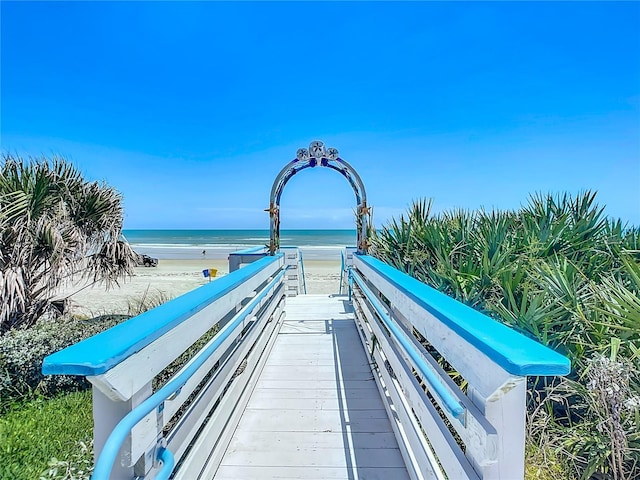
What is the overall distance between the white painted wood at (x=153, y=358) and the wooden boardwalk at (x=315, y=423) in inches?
36.1

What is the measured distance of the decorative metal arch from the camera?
204 inches

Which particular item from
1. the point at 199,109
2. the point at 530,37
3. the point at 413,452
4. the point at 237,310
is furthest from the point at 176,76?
the point at 413,452

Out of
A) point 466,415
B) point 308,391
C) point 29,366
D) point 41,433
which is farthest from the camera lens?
point 29,366

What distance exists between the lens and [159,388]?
4.74ft

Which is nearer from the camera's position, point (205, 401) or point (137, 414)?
point (137, 414)

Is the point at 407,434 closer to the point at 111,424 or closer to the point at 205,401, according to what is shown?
the point at 205,401

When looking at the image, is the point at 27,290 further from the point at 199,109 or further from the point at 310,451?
the point at 199,109

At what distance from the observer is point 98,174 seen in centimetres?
561

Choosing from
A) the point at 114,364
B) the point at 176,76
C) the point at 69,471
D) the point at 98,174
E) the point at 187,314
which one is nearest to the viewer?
the point at 114,364

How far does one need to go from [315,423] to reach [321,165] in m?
3.58

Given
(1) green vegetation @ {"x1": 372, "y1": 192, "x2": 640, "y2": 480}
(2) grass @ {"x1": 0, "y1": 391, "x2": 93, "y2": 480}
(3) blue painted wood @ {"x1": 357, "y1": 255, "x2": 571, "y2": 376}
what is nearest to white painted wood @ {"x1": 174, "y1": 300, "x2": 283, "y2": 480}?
(2) grass @ {"x1": 0, "y1": 391, "x2": 93, "y2": 480}

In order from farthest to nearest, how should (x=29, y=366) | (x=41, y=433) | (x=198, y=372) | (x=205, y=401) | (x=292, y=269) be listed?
1. (x=292, y=269)
2. (x=29, y=366)
3. (x=41, y=433)
4. (x=205, y=401)
5. (x=198, y=372)

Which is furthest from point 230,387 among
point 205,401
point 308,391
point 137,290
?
point 137,290

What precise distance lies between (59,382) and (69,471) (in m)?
2.11
